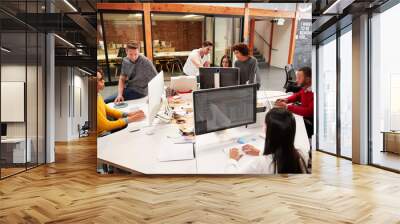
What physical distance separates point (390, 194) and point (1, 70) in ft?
19.3

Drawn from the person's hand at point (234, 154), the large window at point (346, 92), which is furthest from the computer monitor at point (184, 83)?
the large window at point (346, 92)

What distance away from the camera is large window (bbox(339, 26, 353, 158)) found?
8.05m

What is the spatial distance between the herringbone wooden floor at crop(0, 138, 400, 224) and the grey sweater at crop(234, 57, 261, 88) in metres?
1.56

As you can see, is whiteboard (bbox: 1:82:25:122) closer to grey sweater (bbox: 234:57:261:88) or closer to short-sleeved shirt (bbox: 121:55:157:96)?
short-sleeved shirt (bbox: 121:55:157:96)

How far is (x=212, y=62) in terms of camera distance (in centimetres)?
600

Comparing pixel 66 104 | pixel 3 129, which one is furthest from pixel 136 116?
pixel 66 104

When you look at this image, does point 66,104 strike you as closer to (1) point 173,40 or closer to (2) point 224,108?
(1) point 173,40

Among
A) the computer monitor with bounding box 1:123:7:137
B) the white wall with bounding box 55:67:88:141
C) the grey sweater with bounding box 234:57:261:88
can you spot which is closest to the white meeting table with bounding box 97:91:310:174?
the grey sweater with bounding box 234:57:261:88

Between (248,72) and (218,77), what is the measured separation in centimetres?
49

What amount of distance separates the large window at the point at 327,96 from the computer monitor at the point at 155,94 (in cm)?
492

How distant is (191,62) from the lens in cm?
600

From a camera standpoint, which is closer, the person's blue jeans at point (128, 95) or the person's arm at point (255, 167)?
the person's arm at point (255, 167)

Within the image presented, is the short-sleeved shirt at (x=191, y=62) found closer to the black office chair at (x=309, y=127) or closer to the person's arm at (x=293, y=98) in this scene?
the person's arm at (x=293, y=98)

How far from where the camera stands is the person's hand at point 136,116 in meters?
5.95
